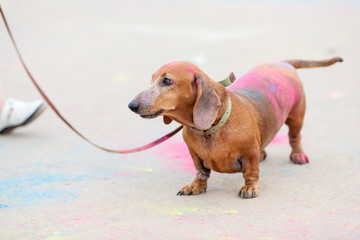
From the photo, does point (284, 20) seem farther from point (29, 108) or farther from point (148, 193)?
point (148, 193)

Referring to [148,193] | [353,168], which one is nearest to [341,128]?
[353,168]

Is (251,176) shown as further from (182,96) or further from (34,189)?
(34,189)

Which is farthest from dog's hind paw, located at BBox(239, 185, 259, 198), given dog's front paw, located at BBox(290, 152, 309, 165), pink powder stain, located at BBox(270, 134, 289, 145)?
pink powder stain, located at BBox(270, 134, 289, 145)

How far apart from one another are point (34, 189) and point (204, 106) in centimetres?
118

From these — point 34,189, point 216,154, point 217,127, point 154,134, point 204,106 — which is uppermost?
point 204,106

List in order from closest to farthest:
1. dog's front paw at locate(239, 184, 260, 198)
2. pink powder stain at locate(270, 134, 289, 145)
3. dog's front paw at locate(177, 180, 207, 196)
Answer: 1. dog's front paw at locate(239, 184, 260, 198)
2. dog's front paw at locate(177, 180, 207, 196)
3. pink powder stain at locate(270, 134, 289, 145)

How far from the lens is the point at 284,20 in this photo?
8.39 m

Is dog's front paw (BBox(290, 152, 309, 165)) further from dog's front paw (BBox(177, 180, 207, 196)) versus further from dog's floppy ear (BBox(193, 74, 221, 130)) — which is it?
dog's floppy ear (BBox(193, 74, 221, 130))

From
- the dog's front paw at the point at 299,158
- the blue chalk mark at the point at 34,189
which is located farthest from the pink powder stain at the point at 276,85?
the blue chalk mark at the point at 34,189

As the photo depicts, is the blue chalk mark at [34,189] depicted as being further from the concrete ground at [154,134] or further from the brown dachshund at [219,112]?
the brown dachshund at [219,112]

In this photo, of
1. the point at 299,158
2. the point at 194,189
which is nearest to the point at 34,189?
the point at 194,189

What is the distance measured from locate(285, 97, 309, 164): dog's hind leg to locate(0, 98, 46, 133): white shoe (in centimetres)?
197

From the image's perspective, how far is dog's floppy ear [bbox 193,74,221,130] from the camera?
266cm

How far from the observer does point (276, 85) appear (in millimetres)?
3277
